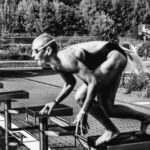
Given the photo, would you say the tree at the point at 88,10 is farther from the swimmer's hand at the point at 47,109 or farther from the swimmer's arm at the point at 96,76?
the swimmer's arm at the point at 96,76

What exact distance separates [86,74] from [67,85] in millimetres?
500

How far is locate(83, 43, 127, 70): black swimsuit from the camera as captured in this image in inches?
135

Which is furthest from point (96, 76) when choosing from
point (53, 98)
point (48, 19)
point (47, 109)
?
point (48, 19)

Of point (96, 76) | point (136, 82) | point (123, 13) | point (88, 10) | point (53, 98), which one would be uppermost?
point (88, 10)

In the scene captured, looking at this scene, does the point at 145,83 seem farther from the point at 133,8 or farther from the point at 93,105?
the point at 133,8

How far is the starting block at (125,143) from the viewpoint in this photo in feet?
11.2

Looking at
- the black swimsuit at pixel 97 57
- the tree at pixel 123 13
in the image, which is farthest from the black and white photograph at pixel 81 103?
the tree at pixel 123 13

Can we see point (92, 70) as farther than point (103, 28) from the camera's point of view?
No

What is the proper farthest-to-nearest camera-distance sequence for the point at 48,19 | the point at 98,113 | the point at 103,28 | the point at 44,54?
the point at 48,19 < the point at 103,28 < the point at 98,113 < the point at 44,54

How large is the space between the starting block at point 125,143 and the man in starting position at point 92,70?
0.20 ft

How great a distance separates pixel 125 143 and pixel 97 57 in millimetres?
854

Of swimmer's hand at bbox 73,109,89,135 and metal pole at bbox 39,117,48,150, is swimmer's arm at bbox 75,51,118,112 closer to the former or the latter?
swimmer's hand at bbox 73,109,89,135

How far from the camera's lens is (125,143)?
3475mm

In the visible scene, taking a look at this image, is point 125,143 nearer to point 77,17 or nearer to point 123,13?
point 77,17
